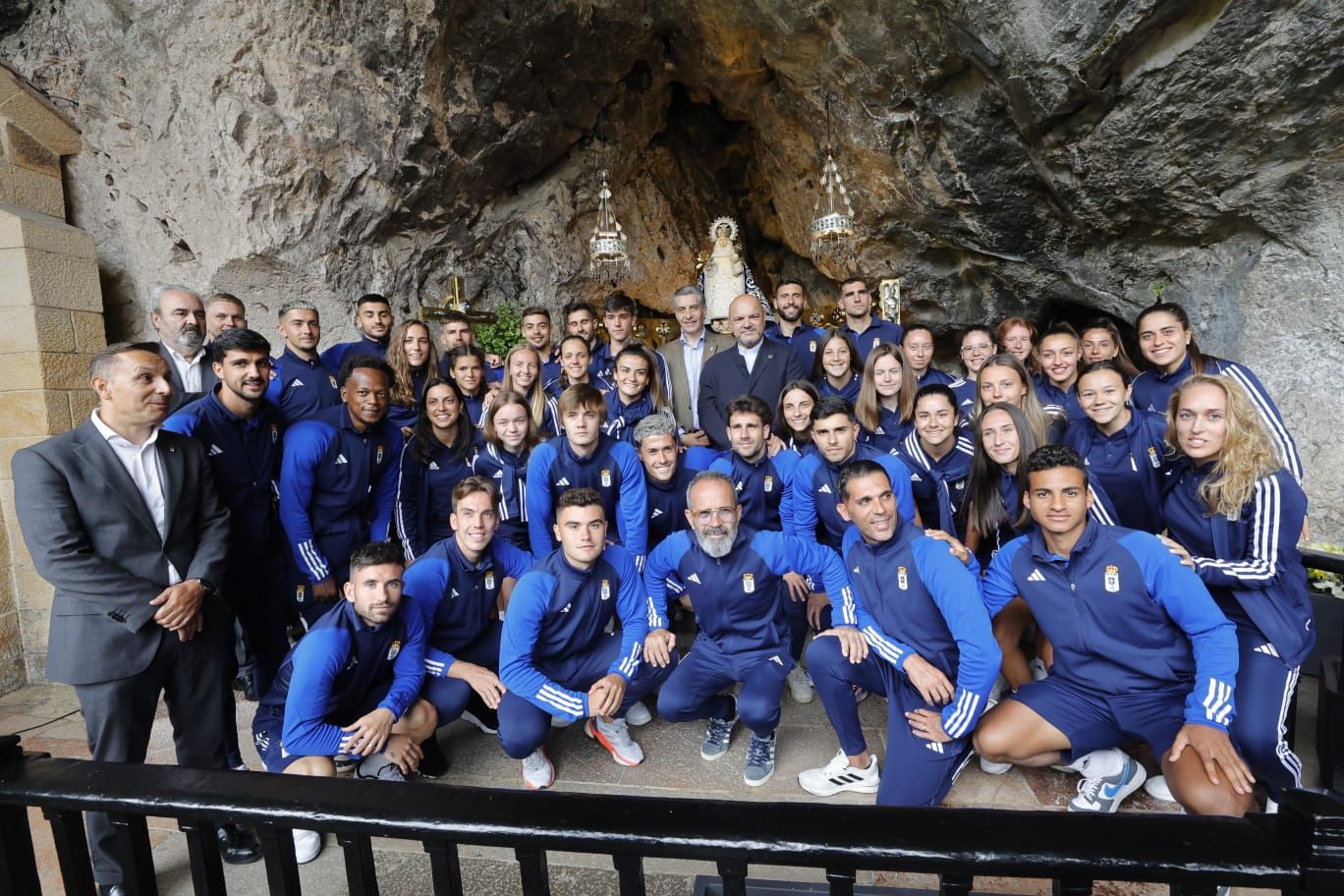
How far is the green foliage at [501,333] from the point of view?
729cm

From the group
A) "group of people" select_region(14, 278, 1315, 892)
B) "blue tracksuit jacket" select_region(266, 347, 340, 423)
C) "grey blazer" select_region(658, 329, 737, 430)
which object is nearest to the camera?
"group of people" select_region(14, 278, 1315, 892)

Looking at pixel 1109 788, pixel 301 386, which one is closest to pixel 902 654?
pixel 1109 788

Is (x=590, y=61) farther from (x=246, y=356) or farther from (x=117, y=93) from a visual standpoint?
(x=246, y=356)

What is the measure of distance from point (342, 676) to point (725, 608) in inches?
65.6

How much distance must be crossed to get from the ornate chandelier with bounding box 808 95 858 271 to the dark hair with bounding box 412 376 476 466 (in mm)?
4349

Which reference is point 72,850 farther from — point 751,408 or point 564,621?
point 751,408

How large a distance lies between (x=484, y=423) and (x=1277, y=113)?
6.06 meters

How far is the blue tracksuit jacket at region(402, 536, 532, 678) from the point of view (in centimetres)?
307

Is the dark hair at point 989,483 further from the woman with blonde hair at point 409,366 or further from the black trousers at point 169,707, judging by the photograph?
the black trousers at point 169,707

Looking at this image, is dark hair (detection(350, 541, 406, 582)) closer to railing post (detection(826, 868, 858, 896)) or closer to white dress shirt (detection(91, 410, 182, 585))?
white dress shirt (detection(91, 410, 182, 585))

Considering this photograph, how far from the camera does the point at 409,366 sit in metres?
4.54

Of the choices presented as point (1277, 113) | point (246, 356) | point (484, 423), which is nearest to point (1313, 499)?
point (1277, 113)

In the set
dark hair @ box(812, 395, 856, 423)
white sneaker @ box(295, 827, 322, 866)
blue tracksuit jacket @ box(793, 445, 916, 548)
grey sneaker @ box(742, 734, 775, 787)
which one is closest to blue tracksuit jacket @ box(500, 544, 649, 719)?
grey sneaker @ box(742, 734, 775, 787)

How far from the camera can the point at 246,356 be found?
3.05m
